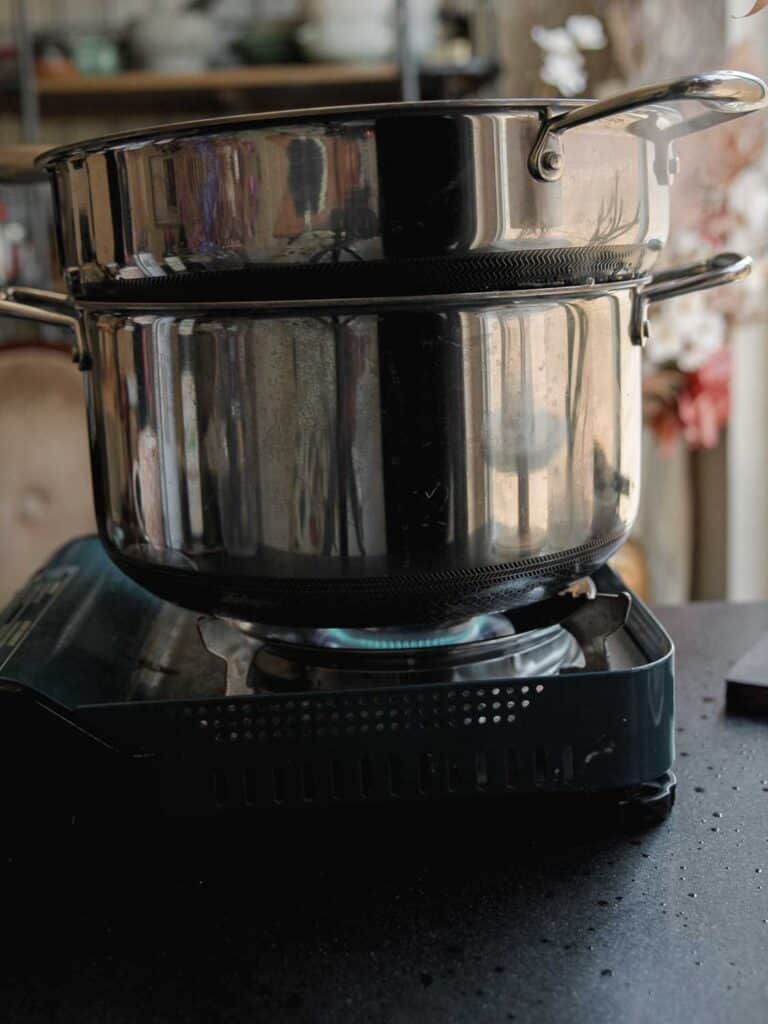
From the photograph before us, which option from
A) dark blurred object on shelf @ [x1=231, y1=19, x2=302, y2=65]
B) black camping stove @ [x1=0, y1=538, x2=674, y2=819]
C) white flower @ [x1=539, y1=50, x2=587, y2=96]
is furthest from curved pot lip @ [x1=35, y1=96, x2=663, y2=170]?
dark blurred object on shelf @ [x1=231, y1=19, x2=302, y2=65]

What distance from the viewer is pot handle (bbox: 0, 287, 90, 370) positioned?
0.67 metres

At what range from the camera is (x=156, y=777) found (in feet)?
1.98

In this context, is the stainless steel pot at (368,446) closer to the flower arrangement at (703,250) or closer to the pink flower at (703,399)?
the flower arrangement at (703,250)

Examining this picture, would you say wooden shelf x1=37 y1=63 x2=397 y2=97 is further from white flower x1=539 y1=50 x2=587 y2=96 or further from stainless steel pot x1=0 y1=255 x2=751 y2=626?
stainless steel pot x1=0 y1=255 x2=751 y2=626

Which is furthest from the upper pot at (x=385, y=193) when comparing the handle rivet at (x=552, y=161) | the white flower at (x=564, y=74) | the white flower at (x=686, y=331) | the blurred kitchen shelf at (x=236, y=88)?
the blurred kitchen shelf at (x=236, y=88)

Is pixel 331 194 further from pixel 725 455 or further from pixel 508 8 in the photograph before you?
pixel 508 8

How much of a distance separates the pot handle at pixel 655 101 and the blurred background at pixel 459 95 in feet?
2.76

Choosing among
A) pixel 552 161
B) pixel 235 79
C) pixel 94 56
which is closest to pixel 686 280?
A: pixel 552 161

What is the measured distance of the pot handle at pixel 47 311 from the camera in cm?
67

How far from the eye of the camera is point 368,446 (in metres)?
0.57

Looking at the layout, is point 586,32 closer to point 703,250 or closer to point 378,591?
point 703,250

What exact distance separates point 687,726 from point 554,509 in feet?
0.73

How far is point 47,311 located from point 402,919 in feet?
1.30

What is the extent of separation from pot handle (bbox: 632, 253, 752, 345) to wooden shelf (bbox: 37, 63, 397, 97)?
5.80 ft
